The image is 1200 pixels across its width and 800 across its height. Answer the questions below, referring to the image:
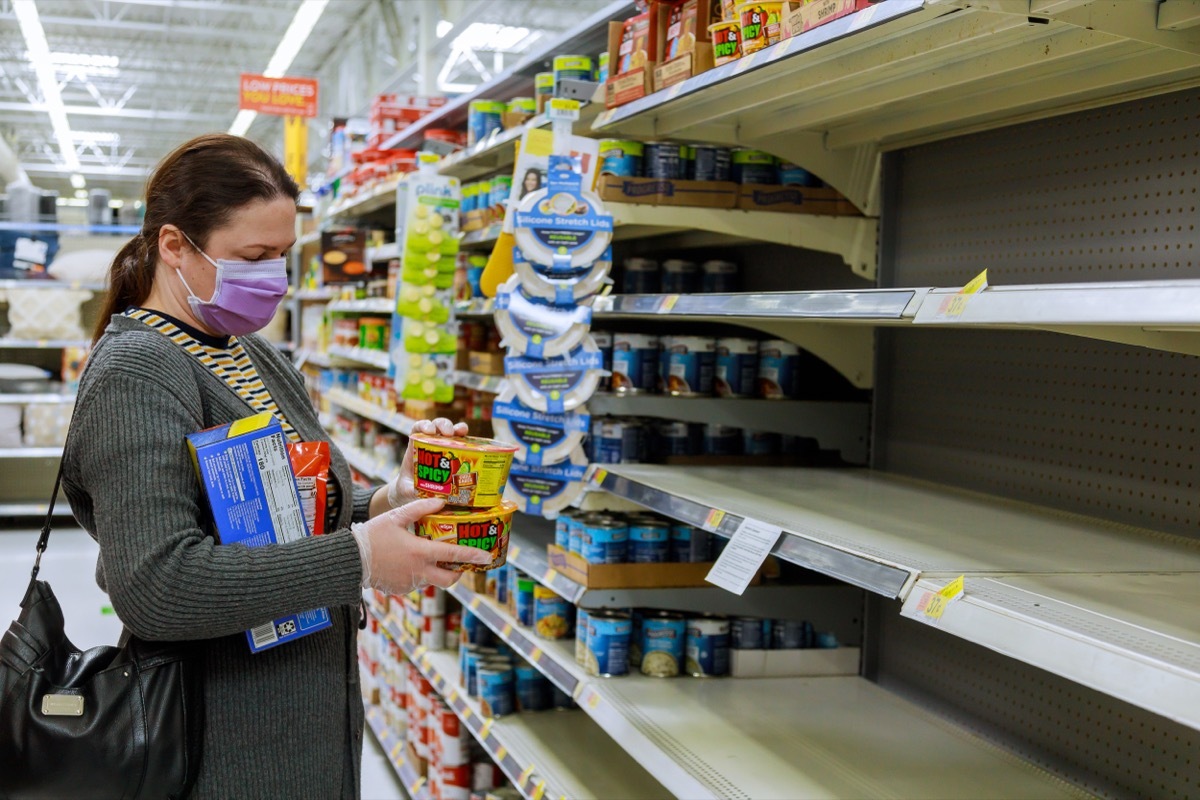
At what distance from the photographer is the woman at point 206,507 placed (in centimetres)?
157

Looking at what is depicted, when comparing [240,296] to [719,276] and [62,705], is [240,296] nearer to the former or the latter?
[62,705]

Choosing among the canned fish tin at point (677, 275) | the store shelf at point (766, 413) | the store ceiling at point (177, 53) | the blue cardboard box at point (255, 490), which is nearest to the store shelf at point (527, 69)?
the canned fish tin at point (677, 275)

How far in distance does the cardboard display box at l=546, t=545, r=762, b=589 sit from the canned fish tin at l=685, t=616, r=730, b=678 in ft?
0.33

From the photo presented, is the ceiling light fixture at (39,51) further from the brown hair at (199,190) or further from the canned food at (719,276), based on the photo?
the brown hair at (199,190)

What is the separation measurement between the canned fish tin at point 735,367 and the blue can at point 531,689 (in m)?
1.04

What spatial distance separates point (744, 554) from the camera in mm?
1891

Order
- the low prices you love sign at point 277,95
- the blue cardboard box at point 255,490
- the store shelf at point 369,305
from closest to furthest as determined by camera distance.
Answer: the blue cardboard box at point 255,490 < the store shelf at point 369,305 < the low prices you love sign at point 277,95

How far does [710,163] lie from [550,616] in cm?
122

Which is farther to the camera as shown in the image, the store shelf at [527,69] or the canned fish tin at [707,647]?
the store shelf at [527,69]

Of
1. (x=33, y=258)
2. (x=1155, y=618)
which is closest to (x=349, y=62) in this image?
(x=33, y=258)

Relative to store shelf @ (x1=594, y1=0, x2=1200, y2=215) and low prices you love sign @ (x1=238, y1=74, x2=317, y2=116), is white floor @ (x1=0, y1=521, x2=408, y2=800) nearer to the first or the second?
store shelf @ (x1=594, y1=0, x2=1200, y2=215)

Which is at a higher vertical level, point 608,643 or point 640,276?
point 640,276

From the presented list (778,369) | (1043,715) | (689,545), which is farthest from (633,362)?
(1043,715)

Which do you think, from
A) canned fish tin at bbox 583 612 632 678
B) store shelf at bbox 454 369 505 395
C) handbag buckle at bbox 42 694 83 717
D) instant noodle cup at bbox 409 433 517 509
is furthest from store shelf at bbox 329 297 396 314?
handbag buckle at bbox 42 694 83 717
